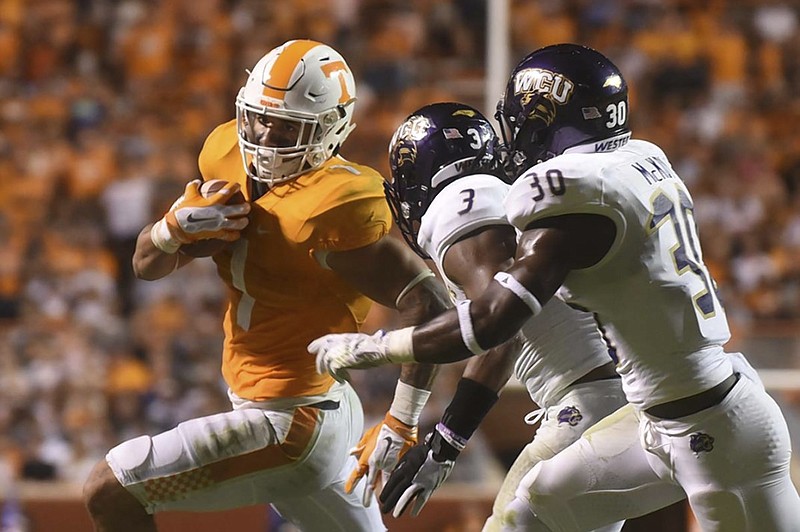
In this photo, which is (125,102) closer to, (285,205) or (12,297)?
(12,297)

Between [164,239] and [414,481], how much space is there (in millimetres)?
880

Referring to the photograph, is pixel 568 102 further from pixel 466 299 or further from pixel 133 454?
pixel 133 454

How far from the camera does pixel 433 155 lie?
3373mm

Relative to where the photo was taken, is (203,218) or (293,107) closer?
(203,218)

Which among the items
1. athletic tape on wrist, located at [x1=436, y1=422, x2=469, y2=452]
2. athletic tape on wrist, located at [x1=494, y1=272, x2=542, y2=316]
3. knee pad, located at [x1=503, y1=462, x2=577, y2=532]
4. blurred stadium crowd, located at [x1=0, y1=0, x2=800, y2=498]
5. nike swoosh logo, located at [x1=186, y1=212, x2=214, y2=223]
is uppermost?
athletic tape on wrist, located at [x1=494, y1=272, x2=542, y2=316]

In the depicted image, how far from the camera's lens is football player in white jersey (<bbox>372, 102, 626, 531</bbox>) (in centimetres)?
319

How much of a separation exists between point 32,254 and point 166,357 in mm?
1398

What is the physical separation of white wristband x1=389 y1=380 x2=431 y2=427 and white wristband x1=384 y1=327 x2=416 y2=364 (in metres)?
0.42

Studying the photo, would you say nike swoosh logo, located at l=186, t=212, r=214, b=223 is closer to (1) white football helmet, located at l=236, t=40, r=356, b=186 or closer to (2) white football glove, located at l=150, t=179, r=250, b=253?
(2) white football glove, located at l=150, t=179, r=250, b=253

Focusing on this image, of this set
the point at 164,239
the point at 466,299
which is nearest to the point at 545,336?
the point at 466,299

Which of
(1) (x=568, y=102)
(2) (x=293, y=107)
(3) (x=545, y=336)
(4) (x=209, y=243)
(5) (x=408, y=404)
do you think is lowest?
(5) (x=408, y=404)

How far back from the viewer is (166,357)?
760cm

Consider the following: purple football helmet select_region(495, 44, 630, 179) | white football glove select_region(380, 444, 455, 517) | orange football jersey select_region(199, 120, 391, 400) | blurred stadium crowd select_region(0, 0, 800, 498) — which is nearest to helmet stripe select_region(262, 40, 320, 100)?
orange football jersey select_region(199, 120, 391, 400)

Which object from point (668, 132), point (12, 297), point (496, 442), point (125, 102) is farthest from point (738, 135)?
point (12, 297)
